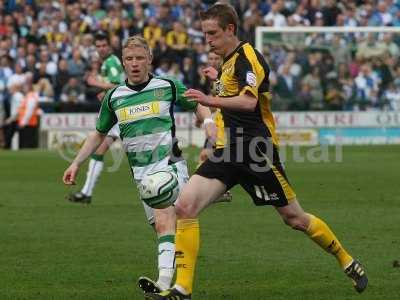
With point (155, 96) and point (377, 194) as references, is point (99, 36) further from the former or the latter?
point (155, 96)

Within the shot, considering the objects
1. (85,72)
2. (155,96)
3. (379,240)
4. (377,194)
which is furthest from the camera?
(85,72)

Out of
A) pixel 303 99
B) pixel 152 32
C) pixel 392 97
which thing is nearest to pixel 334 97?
pixel 303 99

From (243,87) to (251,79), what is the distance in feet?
0.27

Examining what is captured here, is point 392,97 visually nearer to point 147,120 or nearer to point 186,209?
point 147,120

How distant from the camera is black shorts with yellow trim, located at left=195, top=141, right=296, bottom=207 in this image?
27.6ft

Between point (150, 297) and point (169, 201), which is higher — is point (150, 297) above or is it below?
below

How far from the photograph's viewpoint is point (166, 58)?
29.2 m

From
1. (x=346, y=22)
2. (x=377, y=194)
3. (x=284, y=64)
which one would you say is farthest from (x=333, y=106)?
(x=377, y=194)

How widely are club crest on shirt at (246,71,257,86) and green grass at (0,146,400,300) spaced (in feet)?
5.20

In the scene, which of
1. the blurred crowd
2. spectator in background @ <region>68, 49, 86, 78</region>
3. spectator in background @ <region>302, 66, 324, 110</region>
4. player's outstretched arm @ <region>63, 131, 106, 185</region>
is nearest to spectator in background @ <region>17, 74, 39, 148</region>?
the blurred crowd

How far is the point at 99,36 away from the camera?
15.9 meters

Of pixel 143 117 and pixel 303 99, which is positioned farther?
pixel 303 99

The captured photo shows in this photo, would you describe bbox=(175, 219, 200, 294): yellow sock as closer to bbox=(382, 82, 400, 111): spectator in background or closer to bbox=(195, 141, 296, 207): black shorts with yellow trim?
bbox=(195, 141, 296, 207): black shorts with yellow trim

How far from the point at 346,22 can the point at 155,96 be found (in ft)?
79.2
